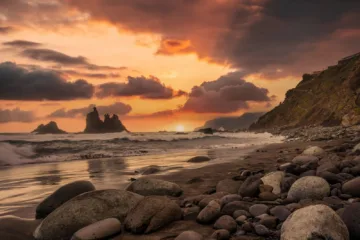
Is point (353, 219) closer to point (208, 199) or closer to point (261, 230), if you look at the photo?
point (261, 230)

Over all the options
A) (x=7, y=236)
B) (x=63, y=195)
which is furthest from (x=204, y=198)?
(x=7, y=236)

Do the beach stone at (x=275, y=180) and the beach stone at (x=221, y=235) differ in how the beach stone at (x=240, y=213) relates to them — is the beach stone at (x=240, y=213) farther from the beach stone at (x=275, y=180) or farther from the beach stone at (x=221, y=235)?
the beach stone at (x=275, y=180)

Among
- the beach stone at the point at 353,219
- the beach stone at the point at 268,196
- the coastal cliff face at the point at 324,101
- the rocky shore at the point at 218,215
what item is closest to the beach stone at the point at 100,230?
the rocky shore at the point at 218,215

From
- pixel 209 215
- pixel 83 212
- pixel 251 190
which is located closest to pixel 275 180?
pixel 251 190

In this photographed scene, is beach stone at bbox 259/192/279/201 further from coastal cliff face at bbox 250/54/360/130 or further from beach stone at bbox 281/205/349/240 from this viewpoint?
coastal cliff face at bbox 250/54/360/130

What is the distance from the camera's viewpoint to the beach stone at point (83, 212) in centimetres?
429

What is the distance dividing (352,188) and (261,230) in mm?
1904

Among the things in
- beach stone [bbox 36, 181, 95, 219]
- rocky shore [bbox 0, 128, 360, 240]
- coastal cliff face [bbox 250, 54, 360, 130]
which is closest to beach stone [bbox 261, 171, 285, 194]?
rocky shore [bbox 0, 128, 360, 240]

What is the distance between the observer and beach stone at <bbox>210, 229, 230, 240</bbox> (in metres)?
3.59

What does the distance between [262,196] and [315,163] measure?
2325 mm

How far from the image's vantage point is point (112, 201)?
4.80m

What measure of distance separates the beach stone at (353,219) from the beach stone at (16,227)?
4052 mm

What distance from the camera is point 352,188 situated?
4605mm

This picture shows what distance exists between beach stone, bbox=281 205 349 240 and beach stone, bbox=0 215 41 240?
11.5ft
